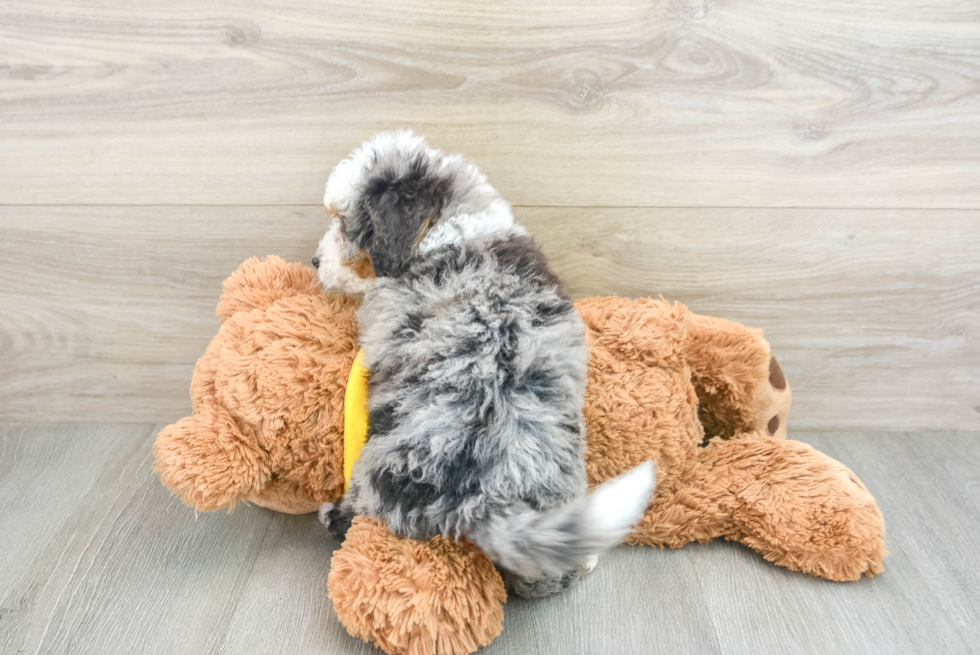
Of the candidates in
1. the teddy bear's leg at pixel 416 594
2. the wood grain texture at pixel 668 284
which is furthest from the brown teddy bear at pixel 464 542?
the wood grain texture at pixel 668 284

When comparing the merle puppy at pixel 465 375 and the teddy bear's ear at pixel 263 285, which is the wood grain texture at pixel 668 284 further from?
the merle puppy at pixel 465 375

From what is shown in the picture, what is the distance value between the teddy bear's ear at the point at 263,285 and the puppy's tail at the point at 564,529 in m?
0.49

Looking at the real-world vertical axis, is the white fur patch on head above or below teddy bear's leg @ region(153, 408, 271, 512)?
above

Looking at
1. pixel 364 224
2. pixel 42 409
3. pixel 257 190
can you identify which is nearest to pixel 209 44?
pixel 257 190

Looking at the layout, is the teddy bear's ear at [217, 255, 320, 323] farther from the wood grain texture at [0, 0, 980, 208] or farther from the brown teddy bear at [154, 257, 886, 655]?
the wood grain texture at [0, 0, 980, 208]

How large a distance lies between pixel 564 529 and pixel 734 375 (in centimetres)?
46

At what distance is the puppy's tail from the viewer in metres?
0.71

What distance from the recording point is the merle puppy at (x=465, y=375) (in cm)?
75

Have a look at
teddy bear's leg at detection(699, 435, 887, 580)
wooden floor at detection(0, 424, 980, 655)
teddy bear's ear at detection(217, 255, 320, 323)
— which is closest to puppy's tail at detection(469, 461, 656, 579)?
wooden floor at detection(0, 424, 980, 655)

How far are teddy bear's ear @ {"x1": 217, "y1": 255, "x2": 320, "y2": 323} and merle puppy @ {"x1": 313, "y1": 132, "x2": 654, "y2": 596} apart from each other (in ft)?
0.44

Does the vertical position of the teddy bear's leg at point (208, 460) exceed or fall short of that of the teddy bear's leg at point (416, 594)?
it exceeds it

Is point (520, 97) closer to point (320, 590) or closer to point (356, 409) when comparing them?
point (356, 409)

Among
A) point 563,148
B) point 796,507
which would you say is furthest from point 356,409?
point 796,507

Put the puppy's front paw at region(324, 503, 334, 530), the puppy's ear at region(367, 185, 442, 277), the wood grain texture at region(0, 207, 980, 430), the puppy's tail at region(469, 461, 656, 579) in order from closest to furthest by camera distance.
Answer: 1. the puppy's tail at region(469, 461, 656, 579)
2. the puppy's ear at region(367, 185, 442, 277)
3. the puppy's front paw at region(324, 503, 334, 530)
4. the wood grain texture at region(0, 207, 980, 430)
